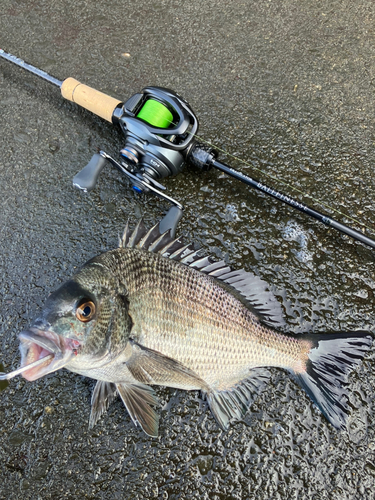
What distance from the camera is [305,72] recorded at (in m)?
2.51

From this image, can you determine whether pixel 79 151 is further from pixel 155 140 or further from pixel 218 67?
pixel 218 67

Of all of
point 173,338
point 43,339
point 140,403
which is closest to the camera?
point 43,339

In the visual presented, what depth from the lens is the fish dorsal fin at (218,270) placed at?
173 cm

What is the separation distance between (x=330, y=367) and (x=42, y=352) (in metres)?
1.35

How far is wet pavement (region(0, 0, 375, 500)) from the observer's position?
1765mm

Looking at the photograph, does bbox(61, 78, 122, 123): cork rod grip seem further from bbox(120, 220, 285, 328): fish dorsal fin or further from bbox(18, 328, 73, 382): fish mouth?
bbox(18, 328, 73, 382): fish mouth

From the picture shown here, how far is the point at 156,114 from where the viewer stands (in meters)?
1.85

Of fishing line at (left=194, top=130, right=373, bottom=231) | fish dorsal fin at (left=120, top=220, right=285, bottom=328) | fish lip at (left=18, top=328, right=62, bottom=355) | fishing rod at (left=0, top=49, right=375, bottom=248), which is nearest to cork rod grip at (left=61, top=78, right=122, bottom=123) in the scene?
fishing rod at (left=0, top=49, right=375, bottom=248)

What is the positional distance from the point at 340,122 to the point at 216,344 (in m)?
1.74

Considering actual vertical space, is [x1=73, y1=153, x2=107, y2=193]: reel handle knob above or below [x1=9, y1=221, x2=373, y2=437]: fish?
above

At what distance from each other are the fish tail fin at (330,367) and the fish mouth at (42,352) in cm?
112

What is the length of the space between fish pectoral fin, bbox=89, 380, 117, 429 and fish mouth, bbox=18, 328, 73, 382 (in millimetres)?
447

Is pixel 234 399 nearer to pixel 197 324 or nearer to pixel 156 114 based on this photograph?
pixel 197 324

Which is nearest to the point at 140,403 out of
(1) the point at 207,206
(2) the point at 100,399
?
(2) the point at 100,399
